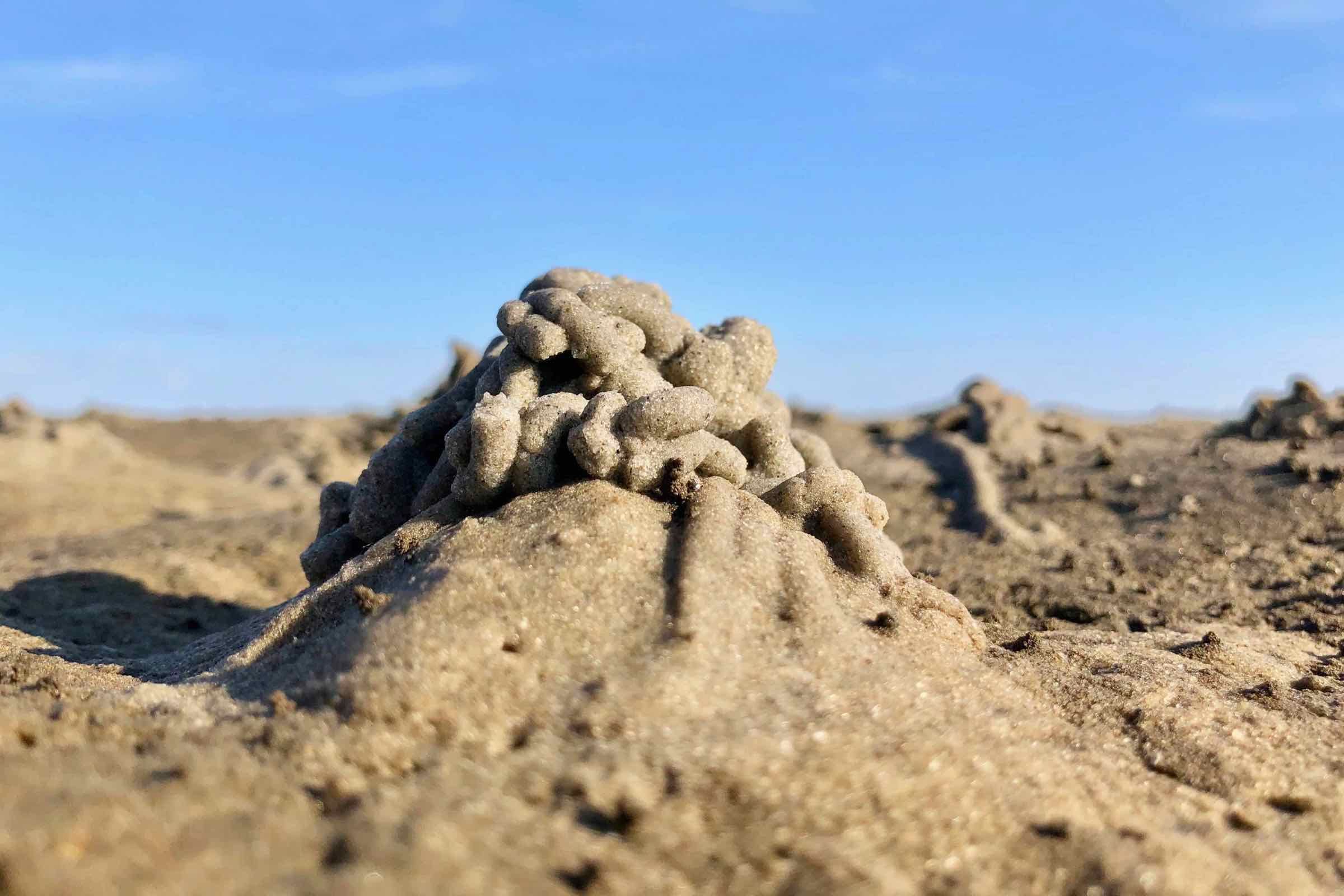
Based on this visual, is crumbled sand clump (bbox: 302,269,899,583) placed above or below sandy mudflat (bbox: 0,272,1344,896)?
above

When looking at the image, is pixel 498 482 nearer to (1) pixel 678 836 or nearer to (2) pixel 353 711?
(2) pixel 353 711

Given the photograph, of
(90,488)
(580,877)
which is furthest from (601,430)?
(90,488)

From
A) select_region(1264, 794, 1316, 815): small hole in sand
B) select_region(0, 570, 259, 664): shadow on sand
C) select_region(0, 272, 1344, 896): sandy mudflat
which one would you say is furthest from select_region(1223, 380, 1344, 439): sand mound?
select_region(0, 570, 259, 664): shadow on sand

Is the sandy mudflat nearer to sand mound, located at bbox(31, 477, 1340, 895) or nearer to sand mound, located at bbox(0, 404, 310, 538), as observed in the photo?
sand mound, located at bbox(31, 477, 1340, 895)

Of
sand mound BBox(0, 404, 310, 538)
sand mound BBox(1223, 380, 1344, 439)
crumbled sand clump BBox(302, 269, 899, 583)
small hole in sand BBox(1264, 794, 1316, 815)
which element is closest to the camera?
small hole in sand BBox(1264, 794, 1316, 815)

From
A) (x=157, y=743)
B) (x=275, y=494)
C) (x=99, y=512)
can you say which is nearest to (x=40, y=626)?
(x=157, y=743)

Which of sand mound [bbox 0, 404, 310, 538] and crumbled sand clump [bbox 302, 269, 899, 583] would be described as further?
sand mound [bbox 0, 404, 310, 538]

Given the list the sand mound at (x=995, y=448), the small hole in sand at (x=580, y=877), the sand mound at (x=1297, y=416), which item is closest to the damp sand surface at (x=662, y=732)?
the small hole in sand at (x=580, y=877)
